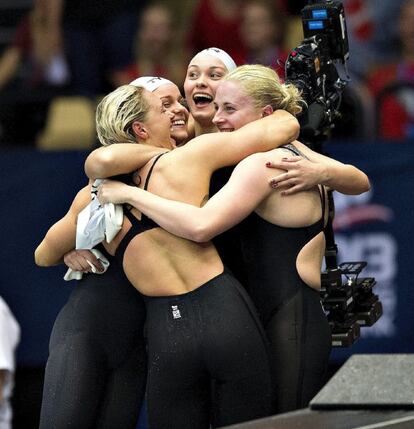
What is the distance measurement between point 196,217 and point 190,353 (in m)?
0.48

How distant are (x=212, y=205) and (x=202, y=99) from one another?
86cm

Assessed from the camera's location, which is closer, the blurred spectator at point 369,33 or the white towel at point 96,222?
the white towel at point 96,222

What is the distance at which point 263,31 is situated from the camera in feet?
27.3

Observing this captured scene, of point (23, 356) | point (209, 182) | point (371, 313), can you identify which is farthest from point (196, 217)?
point (23, 356)

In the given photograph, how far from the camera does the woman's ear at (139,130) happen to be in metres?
5.01

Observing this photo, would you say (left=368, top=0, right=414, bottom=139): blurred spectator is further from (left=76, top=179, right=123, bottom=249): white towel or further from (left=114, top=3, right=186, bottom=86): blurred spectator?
(left=76, top=179, right=123, bottom=249): white towel

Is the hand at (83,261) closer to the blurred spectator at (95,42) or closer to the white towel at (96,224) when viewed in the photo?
the white towel at (96,224)

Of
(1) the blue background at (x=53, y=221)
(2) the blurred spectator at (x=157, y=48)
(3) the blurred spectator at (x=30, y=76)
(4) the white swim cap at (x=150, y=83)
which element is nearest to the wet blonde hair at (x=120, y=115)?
(4) the white swim cap at (x=150, y=83)

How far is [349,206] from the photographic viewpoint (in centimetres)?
751

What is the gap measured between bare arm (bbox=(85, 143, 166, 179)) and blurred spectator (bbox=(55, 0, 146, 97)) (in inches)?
152

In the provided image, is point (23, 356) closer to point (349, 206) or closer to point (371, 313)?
point (349, 206)

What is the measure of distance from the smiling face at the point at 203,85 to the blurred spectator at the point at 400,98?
2.46 metres

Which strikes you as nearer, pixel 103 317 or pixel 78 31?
pixel 103 317

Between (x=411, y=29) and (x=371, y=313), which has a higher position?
(x=411, y=29)
